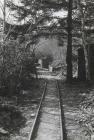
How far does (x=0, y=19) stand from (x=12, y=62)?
4.71 meters

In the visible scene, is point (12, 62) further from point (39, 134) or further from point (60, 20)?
point (60, 20)

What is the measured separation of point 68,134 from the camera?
1167 cm

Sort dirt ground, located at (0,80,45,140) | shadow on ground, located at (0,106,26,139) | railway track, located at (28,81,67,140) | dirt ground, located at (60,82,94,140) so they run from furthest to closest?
shadow on ground, located at (0,106,26,139), dirt ground, located at (60,82,94,140), dirt ground, located at (0,80,45,140), railway track, located at (28,81,67,140)

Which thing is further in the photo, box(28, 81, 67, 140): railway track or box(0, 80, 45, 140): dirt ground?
box(0, 80, 45, 140): dirt ground

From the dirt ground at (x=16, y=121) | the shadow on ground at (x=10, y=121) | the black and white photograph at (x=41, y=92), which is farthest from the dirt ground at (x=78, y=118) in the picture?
the shadow on ground at (x=10, y=121)

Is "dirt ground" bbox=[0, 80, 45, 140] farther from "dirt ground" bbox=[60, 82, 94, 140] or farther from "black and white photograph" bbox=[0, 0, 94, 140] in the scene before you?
"dirt ground" bbox=[60, 82, 94, 140]

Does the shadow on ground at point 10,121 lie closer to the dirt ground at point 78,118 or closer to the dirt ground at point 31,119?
the dirt ground at point 31,119

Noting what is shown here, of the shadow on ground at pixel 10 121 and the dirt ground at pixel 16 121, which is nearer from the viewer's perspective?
the dirt ground at pixel 16 121

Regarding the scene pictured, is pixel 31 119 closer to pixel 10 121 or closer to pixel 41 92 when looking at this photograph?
pixel 10 121

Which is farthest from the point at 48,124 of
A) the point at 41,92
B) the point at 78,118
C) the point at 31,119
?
the point at 41,92

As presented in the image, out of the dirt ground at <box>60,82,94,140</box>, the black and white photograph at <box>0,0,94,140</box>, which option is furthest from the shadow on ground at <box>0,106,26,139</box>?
the dirt ground at <box>60,82,94,140</box>

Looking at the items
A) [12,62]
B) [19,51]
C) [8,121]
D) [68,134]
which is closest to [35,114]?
[8,121]

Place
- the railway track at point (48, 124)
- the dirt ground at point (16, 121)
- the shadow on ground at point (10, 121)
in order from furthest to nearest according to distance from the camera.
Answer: the shadow on ground at point (10, 121)
the dirt ground at point (16, 121)
the railway track at point (48, 124)

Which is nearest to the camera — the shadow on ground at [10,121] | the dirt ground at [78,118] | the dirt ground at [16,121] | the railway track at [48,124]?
the railway track at [48,124]
